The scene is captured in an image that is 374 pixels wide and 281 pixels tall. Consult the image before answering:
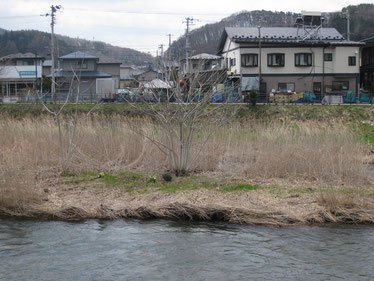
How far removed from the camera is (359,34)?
248 ft

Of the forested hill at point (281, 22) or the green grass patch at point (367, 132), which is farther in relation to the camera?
the forested hill at point (281, 22)

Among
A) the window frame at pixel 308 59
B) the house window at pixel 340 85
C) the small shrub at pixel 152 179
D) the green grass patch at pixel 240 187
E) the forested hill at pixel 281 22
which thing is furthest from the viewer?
the forested hill at pixel 281 22

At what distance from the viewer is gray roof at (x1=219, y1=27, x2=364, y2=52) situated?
46.2m

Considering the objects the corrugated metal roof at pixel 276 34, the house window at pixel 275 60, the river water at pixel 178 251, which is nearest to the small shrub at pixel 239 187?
the river water at pixel 178 251

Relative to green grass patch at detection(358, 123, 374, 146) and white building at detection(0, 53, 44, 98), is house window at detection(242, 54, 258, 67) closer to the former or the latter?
green grass patch at detection(358, 123, 374, 146)

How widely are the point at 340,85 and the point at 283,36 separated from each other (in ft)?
25.6

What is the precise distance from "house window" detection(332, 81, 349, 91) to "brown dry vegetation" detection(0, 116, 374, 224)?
33160 millimetres

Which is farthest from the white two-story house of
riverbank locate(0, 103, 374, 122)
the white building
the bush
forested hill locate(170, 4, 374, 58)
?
the bush

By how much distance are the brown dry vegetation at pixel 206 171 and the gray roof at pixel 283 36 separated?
3184 cm

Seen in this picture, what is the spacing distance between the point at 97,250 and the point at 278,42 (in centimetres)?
4078

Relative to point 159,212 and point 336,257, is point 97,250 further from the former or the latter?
point 336,257

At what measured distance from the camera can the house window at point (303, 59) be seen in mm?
46812

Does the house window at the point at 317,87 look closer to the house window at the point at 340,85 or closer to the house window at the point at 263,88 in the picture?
the house window at the point at 340,85

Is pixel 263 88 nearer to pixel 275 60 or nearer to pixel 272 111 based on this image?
pixel 275 60
